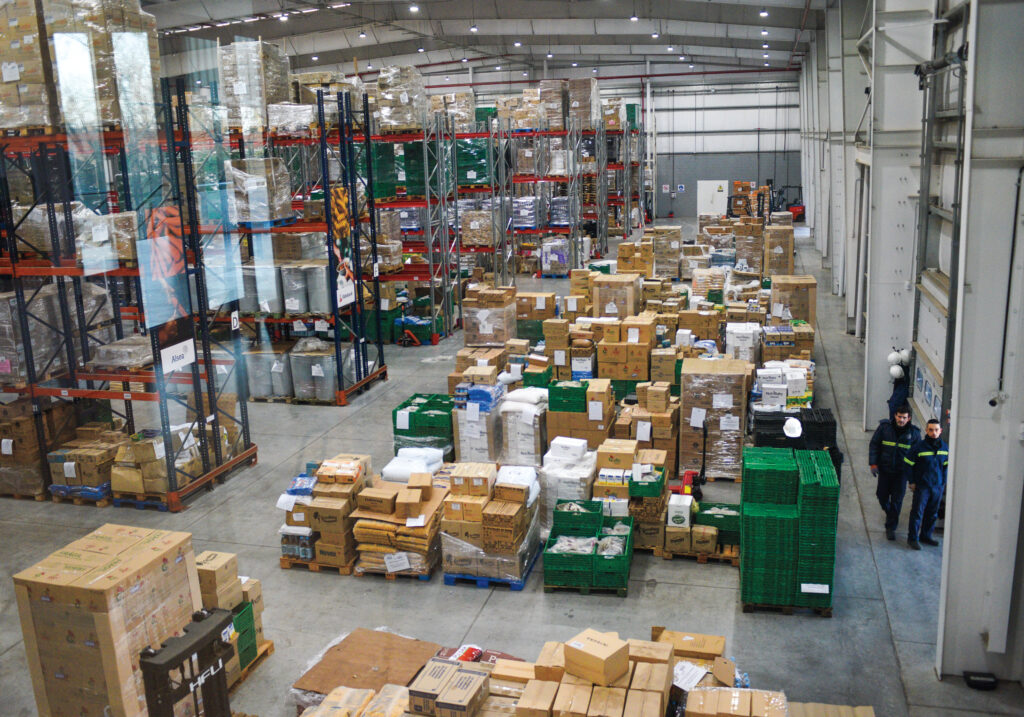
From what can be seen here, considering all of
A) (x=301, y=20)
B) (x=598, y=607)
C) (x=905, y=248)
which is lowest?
(x=598, y=607)

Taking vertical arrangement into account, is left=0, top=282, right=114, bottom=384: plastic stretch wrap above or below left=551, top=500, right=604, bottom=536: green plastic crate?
above

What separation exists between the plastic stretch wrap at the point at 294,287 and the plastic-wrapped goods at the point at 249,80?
7.93 ft

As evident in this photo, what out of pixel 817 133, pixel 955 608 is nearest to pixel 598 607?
pixel 955 608

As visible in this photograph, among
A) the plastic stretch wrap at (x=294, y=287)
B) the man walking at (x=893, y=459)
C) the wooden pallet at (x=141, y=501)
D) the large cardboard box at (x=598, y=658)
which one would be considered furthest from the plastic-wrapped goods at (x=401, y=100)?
the large cardboard box at (x=598, y=658)

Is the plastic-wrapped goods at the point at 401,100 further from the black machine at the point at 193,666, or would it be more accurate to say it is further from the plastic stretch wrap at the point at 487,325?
the black machine at the point at 193,666

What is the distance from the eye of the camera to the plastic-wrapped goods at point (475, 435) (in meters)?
9.68

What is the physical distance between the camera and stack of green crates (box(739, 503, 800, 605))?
6602 mm

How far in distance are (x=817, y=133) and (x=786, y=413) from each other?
68.5 ft

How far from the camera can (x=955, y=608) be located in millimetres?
5793

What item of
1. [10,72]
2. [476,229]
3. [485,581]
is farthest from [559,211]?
[485,581]

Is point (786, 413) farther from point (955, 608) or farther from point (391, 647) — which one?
point (391, 647)

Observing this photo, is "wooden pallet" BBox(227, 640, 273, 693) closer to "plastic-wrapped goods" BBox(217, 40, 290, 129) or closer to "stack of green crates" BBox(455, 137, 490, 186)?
"plastic-wrapped goods" BBox(217, 40, 290, 129)

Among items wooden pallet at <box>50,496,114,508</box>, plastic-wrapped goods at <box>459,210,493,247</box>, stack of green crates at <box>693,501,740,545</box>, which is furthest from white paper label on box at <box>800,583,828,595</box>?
plastic-wrapped goods at <box>459,210,493,247</box>

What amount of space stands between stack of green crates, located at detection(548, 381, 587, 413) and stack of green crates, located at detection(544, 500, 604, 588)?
219cm
